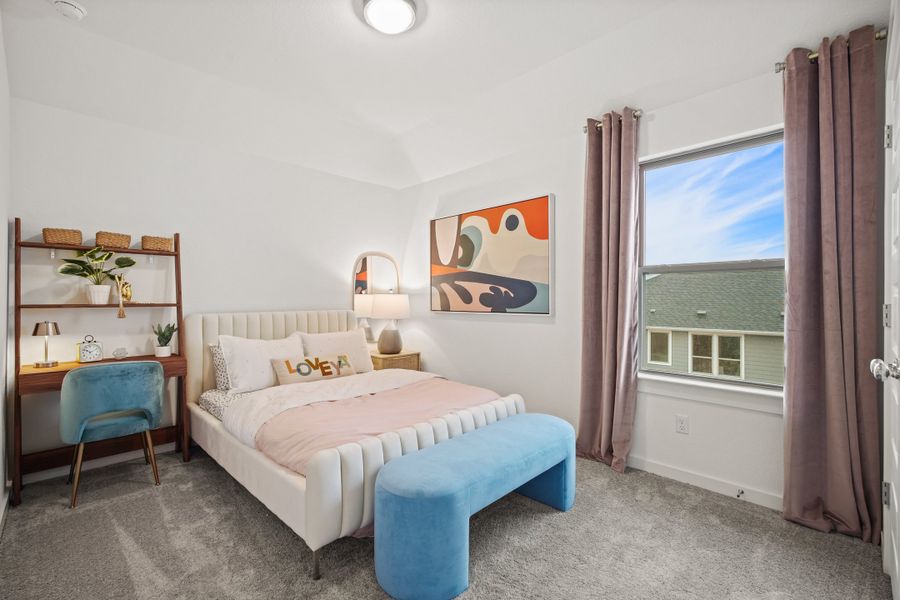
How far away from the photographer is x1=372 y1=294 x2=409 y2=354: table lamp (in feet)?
14.2

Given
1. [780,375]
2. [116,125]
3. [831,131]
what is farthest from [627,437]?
[116,125]

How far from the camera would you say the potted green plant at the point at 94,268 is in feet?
9.30

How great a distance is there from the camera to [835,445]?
212 cm

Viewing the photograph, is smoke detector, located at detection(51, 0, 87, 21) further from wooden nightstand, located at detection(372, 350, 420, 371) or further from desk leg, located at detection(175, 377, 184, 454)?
wooden nightstand, located at detection(372, 350, 420, 371)

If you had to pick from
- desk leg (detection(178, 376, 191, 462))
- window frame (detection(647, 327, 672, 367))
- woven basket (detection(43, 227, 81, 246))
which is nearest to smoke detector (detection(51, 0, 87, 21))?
woven basket (detection(43, 227, 81, 246))

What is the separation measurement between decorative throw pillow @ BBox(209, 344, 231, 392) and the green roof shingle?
3092 mm

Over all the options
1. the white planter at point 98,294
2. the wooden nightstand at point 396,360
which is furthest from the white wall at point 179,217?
the wooden nightstand at point 396,360

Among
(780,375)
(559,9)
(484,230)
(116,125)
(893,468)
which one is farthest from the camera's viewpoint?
(484,230)

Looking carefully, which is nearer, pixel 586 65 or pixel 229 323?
pixel 586 65

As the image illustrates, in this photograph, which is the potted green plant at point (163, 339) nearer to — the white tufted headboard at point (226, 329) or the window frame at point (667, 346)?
the white tufted headboard at point (226, 329)

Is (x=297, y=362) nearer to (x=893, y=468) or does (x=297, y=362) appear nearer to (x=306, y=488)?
(x=306, y=488)

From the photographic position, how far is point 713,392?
2.63 m

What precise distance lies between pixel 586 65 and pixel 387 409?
8.24ft

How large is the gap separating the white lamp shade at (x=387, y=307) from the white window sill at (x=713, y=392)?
7.63ft
